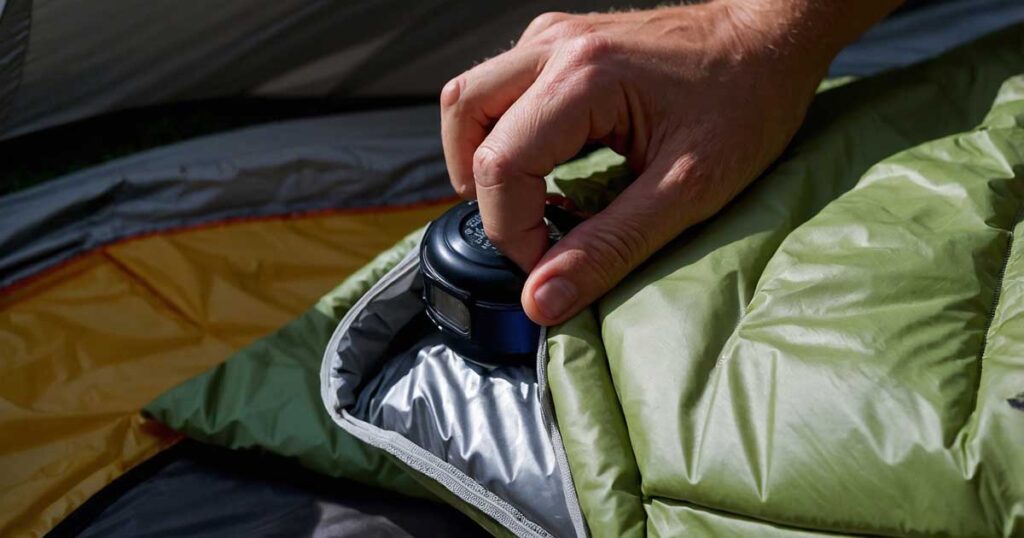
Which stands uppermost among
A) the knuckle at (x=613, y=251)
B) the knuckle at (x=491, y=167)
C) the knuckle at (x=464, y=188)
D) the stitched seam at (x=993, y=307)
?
the knuckle at (x=491, y=167)

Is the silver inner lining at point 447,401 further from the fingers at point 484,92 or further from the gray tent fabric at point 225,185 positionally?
the gray tent fabric at point 225,185

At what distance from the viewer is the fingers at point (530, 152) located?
87 cm

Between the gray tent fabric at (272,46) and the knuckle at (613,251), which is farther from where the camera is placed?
the gray tent fabric at (272,46)

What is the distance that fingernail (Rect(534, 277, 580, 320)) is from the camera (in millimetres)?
841

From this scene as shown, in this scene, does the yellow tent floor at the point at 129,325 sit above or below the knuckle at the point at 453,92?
below

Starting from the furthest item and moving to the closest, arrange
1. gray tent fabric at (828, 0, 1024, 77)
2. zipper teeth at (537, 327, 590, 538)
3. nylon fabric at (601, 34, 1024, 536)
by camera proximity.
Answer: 1. gray tent fabric at (828, 0, 1024, 77)
2. zipper teeth at (537, 327, 590, 538)
3. nylon fabric at (601, 34, 1024, 536)

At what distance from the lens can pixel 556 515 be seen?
2.64ft

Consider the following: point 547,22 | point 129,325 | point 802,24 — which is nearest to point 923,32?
point 802,24

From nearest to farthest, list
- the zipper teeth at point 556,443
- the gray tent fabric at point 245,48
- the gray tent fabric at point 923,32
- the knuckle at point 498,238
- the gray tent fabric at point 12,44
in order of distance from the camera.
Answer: the zipper teeth at point 556,443 → the knuckle at point 498,238 → the gray tent fabric at point 12,44 → the gray tent fabric at point 245,48 → the gray tent fabric at point 923,32

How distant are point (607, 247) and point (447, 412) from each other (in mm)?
215

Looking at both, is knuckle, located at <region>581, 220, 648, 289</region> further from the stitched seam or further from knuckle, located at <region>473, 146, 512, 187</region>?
the stitched seam

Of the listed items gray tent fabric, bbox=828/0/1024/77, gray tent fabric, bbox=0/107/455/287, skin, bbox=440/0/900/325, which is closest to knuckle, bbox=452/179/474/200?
skin, bbox=440/0/900/325

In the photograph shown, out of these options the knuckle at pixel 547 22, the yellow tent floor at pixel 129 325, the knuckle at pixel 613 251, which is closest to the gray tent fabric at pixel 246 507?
the yellow tent floor at pixel 129 325

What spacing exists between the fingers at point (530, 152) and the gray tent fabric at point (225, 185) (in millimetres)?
652
